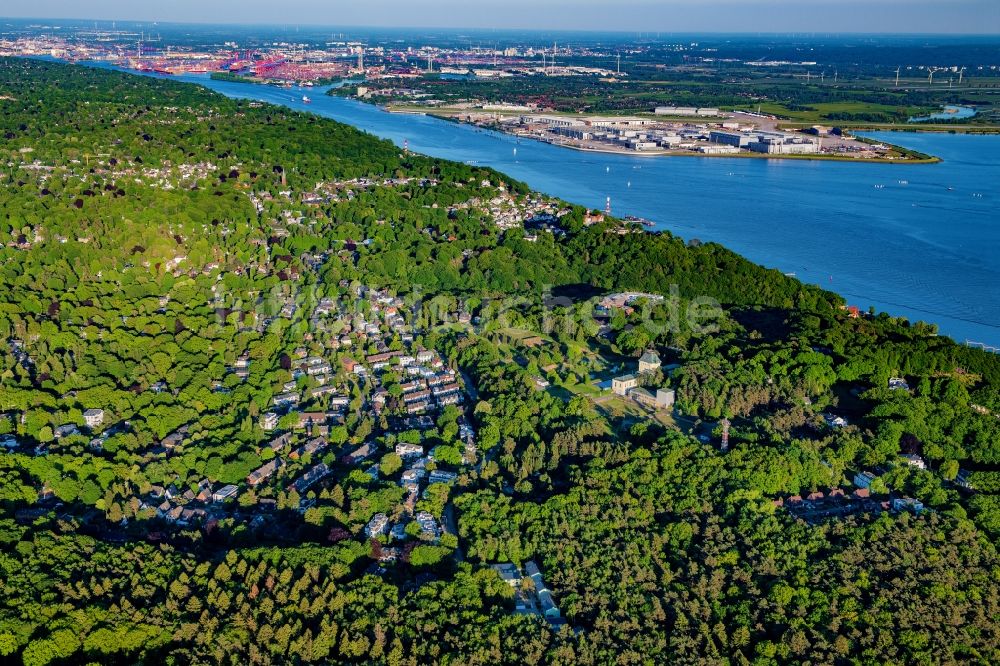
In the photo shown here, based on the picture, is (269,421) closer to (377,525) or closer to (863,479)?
(377,525)

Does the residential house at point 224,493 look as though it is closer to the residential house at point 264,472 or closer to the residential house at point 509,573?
the residential house at point 264,472

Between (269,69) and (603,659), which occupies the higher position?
(269,69)

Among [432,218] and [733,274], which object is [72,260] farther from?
[733,274]

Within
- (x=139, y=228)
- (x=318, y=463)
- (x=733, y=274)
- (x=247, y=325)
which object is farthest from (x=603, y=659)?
(x=139, y=228)

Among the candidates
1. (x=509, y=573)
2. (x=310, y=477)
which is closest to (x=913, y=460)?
(x=509, y=573)

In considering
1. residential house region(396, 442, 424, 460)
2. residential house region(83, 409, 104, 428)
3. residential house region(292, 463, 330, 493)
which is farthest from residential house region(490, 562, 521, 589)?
residential house region(83, 409, 104, 428)

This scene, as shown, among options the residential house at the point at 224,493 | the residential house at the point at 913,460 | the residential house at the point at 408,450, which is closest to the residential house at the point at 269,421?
the residential house at the point at 224,493
